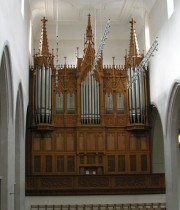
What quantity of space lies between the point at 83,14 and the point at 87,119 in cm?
576

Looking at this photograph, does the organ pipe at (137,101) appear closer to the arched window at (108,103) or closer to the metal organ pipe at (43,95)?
the arched window at (108,103)

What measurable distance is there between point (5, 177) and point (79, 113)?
8.82 meters

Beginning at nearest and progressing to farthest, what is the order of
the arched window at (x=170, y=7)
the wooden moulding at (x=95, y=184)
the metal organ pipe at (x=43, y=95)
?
the arched window at (x=170, y=7) → the wooden moulding at (x=95, y=184) → the metal organ pipe at (x=43, y=95)

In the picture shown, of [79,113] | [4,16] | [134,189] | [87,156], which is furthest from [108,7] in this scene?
[4,16]

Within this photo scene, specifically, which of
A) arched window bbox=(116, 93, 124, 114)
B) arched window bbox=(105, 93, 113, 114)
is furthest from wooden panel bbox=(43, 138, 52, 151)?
Result: arched window bbox=(116, 93, 124, 114)

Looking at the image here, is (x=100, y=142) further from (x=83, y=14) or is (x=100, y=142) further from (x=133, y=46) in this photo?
(x=83, y=14)

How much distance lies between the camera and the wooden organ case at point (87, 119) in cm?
2303

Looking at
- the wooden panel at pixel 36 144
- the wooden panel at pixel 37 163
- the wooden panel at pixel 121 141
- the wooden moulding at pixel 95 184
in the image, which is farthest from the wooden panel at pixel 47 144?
the wooden panel at pixel 121 141

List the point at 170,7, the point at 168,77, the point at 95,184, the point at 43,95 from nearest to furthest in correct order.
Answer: the point at 170,7
the point at 168,77
the point at 95,184
the point at 43,95

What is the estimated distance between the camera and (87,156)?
76.3 ft

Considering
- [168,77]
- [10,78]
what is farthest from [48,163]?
[10,78]

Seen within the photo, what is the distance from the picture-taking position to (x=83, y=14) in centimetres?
2519

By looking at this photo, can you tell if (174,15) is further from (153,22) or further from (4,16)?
(4,16)

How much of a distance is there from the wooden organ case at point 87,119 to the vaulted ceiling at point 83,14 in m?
1.41
